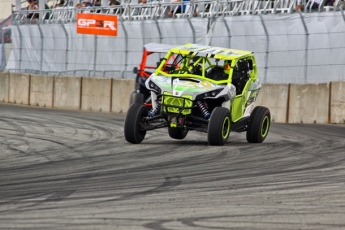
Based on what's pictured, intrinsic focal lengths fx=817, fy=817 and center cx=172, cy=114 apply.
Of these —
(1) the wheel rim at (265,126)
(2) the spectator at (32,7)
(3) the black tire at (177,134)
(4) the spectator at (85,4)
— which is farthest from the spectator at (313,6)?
(2) the spectator at (32,7)

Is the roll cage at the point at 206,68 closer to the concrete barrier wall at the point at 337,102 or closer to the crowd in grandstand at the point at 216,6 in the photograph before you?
the concrete barrier wall at the point at 337,102

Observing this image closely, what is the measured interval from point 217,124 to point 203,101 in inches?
23.5

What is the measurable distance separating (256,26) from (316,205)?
13647 mm

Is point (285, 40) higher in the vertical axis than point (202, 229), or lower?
higher

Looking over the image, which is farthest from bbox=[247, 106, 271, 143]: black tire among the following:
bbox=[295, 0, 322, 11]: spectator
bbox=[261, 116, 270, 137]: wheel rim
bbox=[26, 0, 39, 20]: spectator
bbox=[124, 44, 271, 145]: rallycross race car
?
bbox=[26, 0, 39, 20]: spectator

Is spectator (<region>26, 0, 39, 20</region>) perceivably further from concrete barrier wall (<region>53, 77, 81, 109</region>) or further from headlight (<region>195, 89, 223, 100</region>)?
headlight (<region>195, 89, 223, 100</region>)

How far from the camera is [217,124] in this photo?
40.7ft

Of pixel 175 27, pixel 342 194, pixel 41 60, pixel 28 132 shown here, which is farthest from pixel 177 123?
pixel 41 60

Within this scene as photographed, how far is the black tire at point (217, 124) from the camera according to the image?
12.4 metres

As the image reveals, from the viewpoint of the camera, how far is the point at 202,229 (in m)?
6.12

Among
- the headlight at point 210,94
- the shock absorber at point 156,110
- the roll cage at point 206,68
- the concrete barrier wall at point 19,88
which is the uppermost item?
the roll cage at point 206,68

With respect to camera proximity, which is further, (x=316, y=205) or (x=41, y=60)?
(x=41, y=60)

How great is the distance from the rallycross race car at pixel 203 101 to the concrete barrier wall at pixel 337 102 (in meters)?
5.57

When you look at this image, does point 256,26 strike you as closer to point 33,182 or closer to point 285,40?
point 285,40
